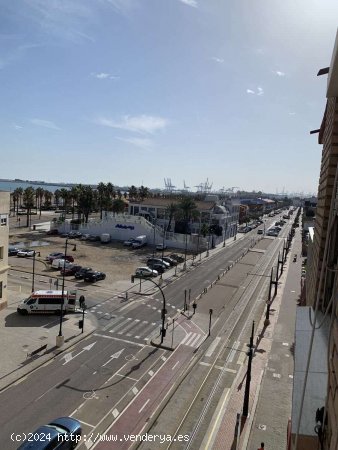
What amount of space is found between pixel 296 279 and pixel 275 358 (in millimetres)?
32608

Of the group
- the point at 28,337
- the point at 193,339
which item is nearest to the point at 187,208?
the point at 193,339

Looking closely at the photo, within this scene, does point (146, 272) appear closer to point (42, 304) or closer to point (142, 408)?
point (42, 304)

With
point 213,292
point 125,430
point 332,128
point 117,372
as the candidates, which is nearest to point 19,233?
point 213,292

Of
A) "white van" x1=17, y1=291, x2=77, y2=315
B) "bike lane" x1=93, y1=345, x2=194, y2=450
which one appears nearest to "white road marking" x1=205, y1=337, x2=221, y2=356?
"bike lane" x1=93, y1=345, x2=194, y2=450

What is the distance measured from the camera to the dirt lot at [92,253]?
56.2m

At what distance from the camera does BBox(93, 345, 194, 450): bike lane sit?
18.5 metres

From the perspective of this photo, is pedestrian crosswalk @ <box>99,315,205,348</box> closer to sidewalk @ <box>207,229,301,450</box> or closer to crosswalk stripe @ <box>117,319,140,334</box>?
crosswalk stripe @ <box>117,319,140,334</box>

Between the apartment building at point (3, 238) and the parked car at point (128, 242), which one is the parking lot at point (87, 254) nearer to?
the parked car at point (128, 242)

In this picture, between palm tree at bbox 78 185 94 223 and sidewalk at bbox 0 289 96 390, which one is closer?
sidewalk at bbox 0 289 96 390

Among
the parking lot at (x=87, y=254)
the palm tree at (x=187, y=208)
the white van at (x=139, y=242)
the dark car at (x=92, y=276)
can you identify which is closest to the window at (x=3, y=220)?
the dark car at (x=92, y=276)

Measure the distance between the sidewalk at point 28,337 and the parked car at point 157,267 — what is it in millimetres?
22277

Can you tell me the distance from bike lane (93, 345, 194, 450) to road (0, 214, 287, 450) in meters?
0.06

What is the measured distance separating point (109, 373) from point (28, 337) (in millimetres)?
8737

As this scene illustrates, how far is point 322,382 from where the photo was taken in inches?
395
